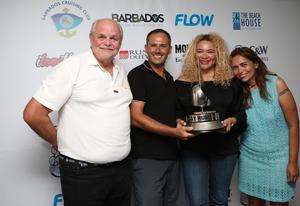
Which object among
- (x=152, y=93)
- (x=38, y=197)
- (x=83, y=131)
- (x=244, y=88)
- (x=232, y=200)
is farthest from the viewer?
(x=232, y=200)

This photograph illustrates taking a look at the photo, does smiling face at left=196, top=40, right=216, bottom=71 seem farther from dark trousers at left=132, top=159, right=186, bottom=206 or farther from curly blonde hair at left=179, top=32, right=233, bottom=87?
dark trousers at left=132, top=159, right=186, bottom=206

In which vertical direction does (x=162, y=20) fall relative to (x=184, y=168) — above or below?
above

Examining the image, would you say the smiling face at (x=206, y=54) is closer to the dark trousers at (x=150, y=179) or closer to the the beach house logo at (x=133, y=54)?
the the beach house logo at (x=133, y=54)

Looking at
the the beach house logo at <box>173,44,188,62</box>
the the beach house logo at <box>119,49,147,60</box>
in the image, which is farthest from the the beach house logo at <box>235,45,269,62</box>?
the the beach house logo at <box>119,49,147,60</box>

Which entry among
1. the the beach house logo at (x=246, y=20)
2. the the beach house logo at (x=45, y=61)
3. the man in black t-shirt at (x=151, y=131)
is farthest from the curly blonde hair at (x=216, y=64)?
the the beach house logo at (x=45, y=61)

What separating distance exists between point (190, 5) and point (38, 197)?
5.83 feet

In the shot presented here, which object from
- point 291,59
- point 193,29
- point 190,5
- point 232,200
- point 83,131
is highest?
point 190,5

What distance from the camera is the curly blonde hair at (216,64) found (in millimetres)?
1812

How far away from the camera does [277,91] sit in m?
1.76

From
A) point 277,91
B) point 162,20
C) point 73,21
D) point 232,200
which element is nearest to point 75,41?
point 73,21

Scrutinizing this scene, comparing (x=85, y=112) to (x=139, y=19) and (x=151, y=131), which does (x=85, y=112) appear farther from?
(x=139, y=19)

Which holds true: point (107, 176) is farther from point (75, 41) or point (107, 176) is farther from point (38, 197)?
point (75, 41)

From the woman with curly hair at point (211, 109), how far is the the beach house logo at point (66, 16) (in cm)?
80

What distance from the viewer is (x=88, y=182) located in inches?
58.0
